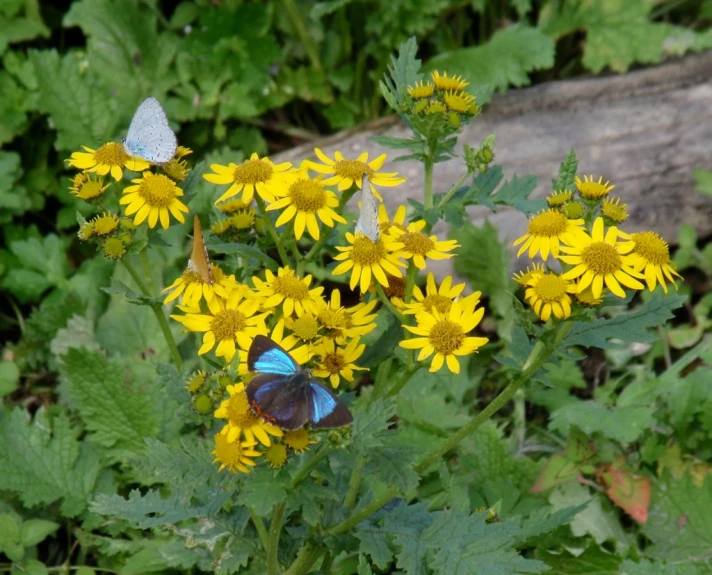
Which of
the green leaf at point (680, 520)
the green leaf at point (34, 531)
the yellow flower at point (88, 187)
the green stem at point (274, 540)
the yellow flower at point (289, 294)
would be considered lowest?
the green leaf at point (680, 520)

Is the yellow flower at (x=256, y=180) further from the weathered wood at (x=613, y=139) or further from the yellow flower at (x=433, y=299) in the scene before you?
the weathered wood at (x=613, y=139)

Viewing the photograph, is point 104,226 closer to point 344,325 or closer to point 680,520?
point 344,325

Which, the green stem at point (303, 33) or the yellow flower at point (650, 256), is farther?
the green stem at point (303, 33)

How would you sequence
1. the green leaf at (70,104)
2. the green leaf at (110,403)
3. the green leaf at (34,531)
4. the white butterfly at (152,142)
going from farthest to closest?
the green leaf at (70,104) < the green leaf at (110,403) < the green leaf at (34,531) < the white butterfly at (152,142)

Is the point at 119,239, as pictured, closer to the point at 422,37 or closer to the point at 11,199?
Answer: the point at 11,199

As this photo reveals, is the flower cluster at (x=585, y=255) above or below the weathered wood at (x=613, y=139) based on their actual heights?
above

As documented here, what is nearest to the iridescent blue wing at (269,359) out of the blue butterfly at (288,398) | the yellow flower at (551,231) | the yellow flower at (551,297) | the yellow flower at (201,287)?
the blue butterfly at (288,398)

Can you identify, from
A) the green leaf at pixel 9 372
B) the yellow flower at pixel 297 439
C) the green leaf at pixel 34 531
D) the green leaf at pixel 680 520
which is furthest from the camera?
the green leaf at pixel 9 372
